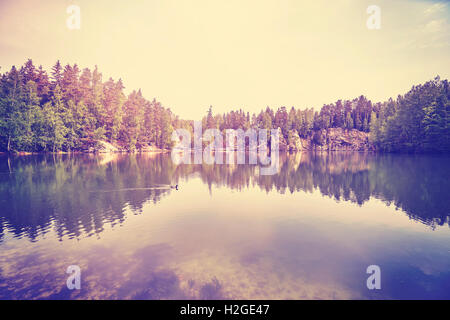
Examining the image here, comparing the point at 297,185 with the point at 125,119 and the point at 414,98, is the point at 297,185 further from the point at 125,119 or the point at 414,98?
the point at 125,119

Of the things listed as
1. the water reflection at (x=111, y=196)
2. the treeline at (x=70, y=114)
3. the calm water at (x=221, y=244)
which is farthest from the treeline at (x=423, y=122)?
the treeline at (x=70, y=114)

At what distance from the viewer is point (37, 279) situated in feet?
38.0

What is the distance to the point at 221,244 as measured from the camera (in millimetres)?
16203

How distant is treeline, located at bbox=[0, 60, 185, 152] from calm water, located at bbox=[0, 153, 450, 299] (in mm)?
75369

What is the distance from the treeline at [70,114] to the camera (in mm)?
86938

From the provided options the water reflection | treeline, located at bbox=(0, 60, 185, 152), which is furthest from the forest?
the water reflection

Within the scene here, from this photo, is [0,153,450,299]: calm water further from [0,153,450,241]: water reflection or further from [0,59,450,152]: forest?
[0,59,450,152]: forest

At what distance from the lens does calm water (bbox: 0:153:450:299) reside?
11.1 m

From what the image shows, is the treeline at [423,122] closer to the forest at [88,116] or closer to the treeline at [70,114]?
the forest at [88,116]

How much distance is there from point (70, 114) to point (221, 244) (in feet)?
365

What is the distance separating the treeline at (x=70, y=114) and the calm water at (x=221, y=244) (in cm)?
7537

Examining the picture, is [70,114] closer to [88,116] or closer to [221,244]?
[88,116]

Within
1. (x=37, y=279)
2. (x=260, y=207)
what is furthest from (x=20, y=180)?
(x=260, y=207)

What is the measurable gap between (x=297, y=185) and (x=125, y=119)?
117252 millimetres
